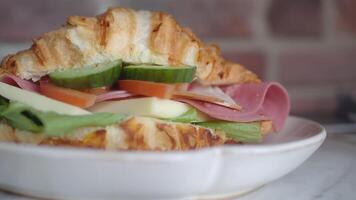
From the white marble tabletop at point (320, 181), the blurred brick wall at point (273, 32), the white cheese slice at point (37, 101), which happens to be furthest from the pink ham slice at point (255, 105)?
the blurred brick wall at point (273, 32)

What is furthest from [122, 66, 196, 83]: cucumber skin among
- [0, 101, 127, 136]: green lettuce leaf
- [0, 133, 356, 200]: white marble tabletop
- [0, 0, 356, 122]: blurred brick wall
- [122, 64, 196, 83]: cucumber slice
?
[0, 0, 356, 122]: blurred brick wall

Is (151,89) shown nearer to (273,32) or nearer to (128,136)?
(128,136)

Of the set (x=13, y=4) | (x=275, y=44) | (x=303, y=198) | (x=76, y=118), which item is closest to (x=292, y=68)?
(x=275, y=44)

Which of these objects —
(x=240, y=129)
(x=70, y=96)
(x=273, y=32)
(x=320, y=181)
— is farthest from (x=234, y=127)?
(x=273, y=32)

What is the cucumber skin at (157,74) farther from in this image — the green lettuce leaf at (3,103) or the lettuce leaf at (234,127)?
the green lettuce leaf at (3,103)

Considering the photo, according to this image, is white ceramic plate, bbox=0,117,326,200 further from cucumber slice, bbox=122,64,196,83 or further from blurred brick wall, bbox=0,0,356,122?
blurred brick wall, bbox=0,0,356,122
